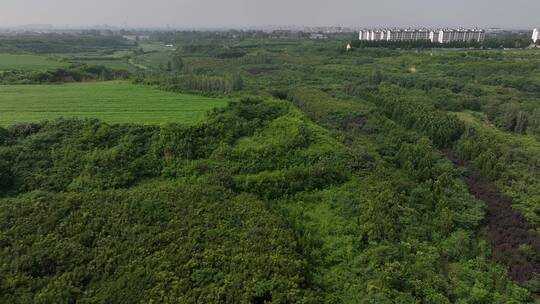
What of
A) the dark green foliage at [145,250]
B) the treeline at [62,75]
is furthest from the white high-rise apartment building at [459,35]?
the dark green foliage at [145,250]

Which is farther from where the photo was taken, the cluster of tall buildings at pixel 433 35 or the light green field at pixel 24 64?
the cluster of tall buildings at pixel 433 35

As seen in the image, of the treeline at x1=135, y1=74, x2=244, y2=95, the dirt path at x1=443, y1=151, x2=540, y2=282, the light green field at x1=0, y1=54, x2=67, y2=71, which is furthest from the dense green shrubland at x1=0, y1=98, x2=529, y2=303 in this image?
the light green field at x1=0, y1=54, x2=67, y2=71

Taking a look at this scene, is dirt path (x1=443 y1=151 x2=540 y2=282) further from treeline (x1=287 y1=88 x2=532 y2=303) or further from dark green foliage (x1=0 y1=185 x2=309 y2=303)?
dark green foliage (x1=0 y1=185 x2=309 y2=303)

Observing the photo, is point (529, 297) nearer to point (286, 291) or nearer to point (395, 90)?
point (286, 291)

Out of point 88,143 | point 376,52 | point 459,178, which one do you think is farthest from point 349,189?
point 376,52

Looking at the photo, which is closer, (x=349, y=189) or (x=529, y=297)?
(x=529, y=297)

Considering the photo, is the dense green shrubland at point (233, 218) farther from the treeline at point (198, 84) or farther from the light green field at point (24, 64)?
the light green field at point (24, 64)
